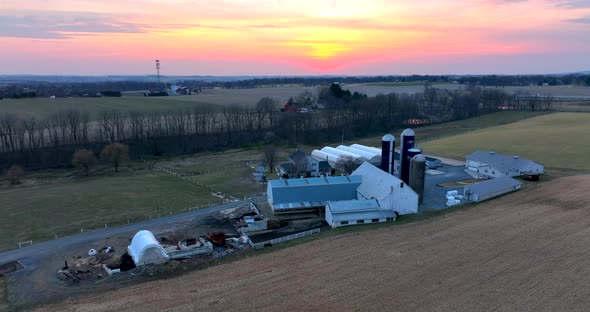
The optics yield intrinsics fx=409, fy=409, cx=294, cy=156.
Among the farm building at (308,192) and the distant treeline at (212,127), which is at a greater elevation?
the distant treeline at (212,127)

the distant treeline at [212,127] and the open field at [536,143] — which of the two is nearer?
the open field at [536,143]

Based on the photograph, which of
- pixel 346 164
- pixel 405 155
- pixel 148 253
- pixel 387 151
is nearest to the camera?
pixel 148 253

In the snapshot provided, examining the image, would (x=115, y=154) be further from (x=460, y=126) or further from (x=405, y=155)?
(x=460, y=126)

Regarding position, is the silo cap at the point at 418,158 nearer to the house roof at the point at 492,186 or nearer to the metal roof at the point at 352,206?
the house roof at the point at 492,186

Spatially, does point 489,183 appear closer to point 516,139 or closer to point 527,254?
point 527,254

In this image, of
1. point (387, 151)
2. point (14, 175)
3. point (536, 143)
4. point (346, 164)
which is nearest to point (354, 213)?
point (387, 151)

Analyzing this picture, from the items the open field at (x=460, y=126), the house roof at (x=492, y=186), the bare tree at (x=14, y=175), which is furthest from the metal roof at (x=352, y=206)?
the bare tree at (x=14, y=175)

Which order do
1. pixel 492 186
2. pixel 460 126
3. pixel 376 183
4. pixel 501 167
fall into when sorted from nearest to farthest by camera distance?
1. pixel 376 183
2. pixel 492 186
3. pixel 501 167
4. pixel 460 126
